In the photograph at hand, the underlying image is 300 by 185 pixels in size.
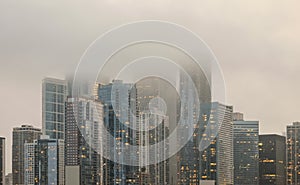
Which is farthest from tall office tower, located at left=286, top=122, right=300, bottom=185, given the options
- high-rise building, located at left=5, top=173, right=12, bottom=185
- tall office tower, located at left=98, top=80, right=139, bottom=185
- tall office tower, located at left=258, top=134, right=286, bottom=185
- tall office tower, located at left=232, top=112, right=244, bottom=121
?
high-rise building, located at left=5, top=173, right=12, bottom=185

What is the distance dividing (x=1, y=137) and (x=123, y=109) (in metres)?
2.39

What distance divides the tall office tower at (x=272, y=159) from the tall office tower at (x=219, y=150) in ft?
2.23

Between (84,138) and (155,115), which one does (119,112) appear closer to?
(155,115)

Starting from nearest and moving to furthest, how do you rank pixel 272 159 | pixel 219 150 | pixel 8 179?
1. pixel 219 150
2. pixel 8 179
3. pixel 272 159

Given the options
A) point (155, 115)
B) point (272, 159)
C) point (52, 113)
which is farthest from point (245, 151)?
point (155, 115)

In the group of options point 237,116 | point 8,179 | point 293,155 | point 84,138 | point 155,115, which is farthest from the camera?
point 293,155

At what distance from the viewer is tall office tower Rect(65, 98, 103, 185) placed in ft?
11.6

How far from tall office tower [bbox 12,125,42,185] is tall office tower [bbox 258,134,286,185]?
8.09 feet

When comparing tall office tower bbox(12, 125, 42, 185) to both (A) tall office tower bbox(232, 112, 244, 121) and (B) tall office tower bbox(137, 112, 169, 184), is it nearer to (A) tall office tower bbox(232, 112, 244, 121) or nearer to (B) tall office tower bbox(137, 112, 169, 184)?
(B) tall office tower bbox(137, 112, 169, 184)

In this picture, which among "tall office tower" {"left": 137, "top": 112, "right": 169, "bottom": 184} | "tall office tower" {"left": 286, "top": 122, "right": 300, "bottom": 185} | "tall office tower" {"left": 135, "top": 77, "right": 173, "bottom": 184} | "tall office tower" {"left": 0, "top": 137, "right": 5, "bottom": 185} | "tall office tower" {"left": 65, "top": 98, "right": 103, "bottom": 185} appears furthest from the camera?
"tall office tower" {"left": 286, "top": 122, "right": 300, "bottom": 185}

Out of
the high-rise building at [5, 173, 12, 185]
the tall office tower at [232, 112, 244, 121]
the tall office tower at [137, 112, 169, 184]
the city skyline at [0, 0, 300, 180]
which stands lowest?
the high-rise building at [5, 173, 12, 185]

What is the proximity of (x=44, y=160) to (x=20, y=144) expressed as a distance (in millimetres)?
321

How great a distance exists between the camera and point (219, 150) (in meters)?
4.91

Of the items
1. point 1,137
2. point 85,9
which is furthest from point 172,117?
point 1,137
